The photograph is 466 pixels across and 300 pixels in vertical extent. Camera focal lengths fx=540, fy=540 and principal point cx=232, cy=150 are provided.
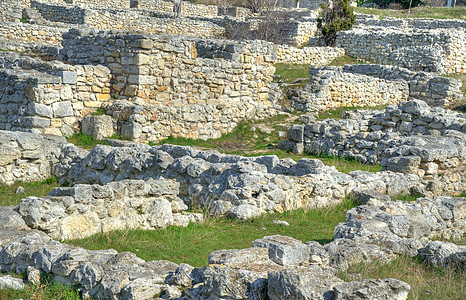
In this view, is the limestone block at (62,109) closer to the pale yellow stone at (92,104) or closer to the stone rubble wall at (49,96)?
the stone rubble wall at (49,96)

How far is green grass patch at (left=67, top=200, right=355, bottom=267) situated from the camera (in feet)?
21.8

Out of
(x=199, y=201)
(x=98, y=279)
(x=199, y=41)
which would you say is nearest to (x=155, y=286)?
(x=98, y=279)

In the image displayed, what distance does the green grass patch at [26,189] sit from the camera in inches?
370

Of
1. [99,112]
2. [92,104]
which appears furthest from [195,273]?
[92,104]

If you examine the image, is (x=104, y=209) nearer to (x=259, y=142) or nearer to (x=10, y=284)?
(x=10, y=284)

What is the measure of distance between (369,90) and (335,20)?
11946mm

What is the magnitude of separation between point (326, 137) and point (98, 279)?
11.5 metres

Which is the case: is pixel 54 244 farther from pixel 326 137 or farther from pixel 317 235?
pixel 326 137

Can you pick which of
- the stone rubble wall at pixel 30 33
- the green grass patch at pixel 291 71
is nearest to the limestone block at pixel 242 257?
the green grass patch at pixel 291 71

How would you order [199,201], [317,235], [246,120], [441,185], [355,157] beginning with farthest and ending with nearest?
[246,120]
[355,157]
[441,185]
[199,201]
[317,235]

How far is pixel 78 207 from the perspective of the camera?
7.12 meters

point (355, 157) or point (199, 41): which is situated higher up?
point (199, 41)

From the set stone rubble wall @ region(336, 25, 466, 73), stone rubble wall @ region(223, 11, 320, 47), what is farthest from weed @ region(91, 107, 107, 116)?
stone rubble wall @ region(223, 11, 320, 47)

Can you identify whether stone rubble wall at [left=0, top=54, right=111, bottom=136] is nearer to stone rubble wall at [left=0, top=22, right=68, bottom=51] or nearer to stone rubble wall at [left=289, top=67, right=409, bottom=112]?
stone rubble wall at [left=0, top=22, right=68, bottom=51]
